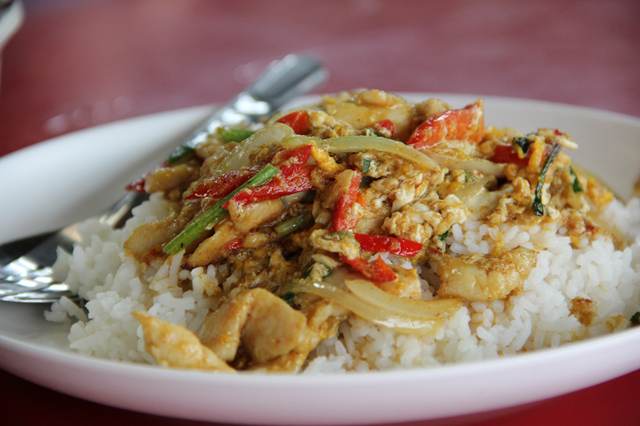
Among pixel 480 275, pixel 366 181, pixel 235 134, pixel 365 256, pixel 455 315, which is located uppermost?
pixel 235 134

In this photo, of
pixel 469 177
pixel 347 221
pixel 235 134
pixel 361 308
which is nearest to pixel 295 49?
pixel 235 134

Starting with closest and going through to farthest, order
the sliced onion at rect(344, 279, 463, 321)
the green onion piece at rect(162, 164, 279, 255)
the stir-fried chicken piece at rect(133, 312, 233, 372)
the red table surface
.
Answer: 1. the stir-fried chicken piece at rect(133, 312, 233, 372)
2. the sliced onion at rect(344, 279, 463, 321)
3. the green onion piece at rect(162, 164, 279, 255)
4. the red table surface

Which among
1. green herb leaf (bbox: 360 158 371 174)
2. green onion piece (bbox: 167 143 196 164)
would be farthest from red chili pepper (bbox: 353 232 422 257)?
green onion piece (bbox: 167 143 196 164)

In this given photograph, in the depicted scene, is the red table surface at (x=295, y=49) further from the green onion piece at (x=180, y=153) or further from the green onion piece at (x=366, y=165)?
the green onion piece at (x=366, y=165)

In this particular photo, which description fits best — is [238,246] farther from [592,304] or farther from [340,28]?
[340,28]

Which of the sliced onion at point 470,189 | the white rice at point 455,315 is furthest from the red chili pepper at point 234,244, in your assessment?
the sliced onion at point 470,189

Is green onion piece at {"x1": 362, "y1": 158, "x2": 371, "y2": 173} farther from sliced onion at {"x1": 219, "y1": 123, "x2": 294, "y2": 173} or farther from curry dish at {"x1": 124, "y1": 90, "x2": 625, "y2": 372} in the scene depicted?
sliced onion at {"x1": 219, "y1": 123, "x2": 294, "y2": 173}

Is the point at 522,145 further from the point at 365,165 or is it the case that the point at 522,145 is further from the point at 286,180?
the point at 286,180

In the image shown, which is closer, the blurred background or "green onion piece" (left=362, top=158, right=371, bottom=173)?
"green onion piece" (left=362, top=158, right=371, bottom=173)
